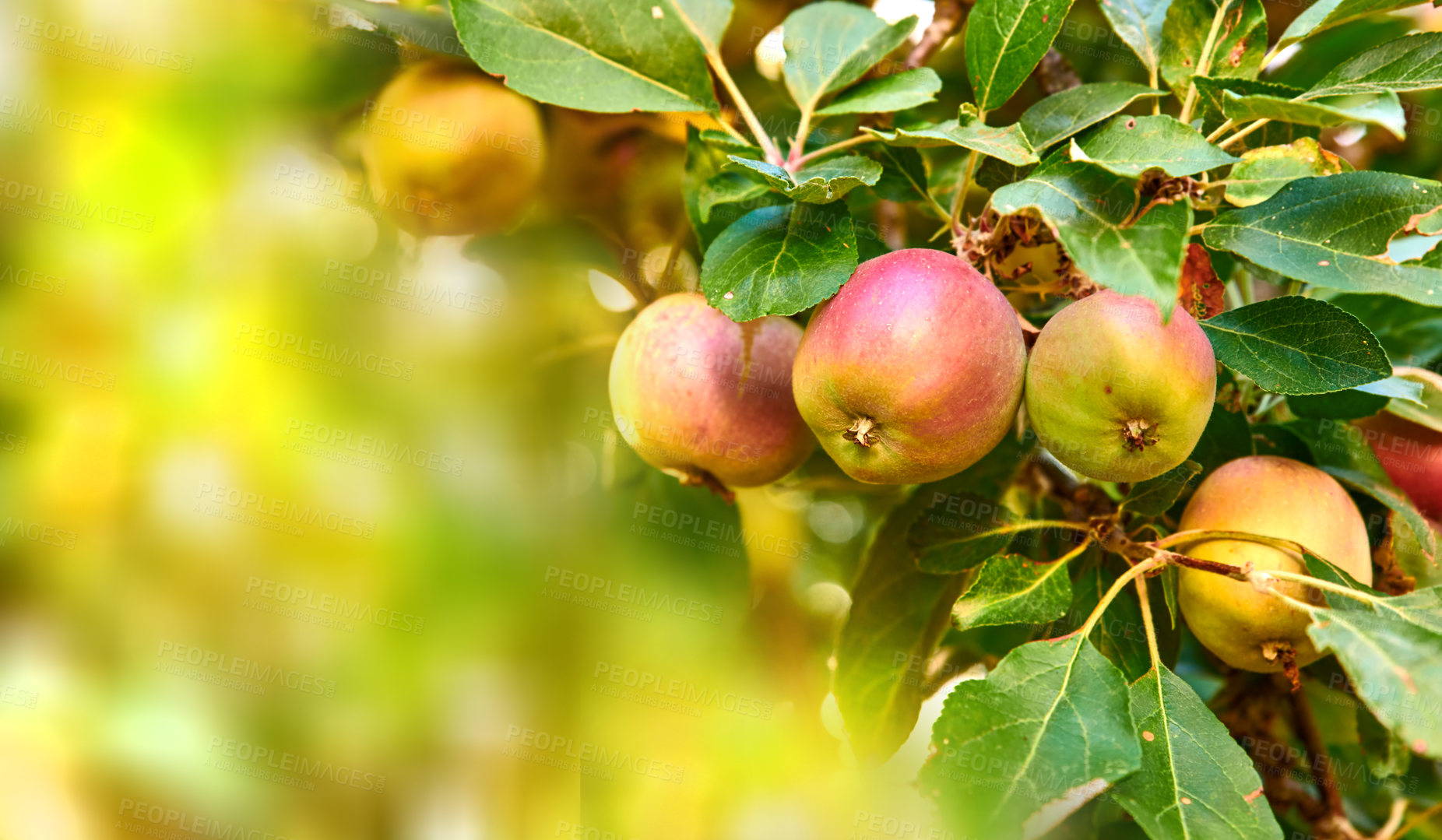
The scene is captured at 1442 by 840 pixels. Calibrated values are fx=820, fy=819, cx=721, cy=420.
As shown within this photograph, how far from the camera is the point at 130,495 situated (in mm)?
1022

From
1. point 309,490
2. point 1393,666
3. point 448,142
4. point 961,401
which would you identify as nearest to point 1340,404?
point 1393,666

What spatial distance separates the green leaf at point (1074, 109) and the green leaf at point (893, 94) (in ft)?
0.26

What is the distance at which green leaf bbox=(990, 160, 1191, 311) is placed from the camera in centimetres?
45

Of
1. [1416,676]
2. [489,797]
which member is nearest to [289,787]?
[489,797]

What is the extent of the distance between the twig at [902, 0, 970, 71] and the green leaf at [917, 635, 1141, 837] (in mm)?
656

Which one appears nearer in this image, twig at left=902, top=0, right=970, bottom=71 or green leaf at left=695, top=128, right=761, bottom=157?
green leaf at left=695, top=128, right=761, bottom=157

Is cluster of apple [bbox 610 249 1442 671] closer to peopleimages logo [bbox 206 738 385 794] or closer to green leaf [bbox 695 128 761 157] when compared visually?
green leaf [bbox 695 128 761 157]

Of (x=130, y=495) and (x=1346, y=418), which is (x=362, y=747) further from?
(x=1346, y=418)

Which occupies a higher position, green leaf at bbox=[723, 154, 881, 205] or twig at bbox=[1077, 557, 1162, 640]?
green leaf at bbox=[723, 154, 881, 205]

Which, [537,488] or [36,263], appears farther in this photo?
[537,488]

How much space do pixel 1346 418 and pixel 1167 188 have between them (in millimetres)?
394

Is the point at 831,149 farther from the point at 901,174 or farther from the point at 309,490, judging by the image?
the point at 309,490

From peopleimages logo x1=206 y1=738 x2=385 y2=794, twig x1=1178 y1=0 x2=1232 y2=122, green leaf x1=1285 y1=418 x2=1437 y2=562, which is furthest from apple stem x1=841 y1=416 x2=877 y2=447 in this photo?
peopleimages logo x1=206 y1=738 x2=385 y2=794

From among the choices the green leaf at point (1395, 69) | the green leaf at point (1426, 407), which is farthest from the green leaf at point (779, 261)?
the green leaf at point (1426, 407)
